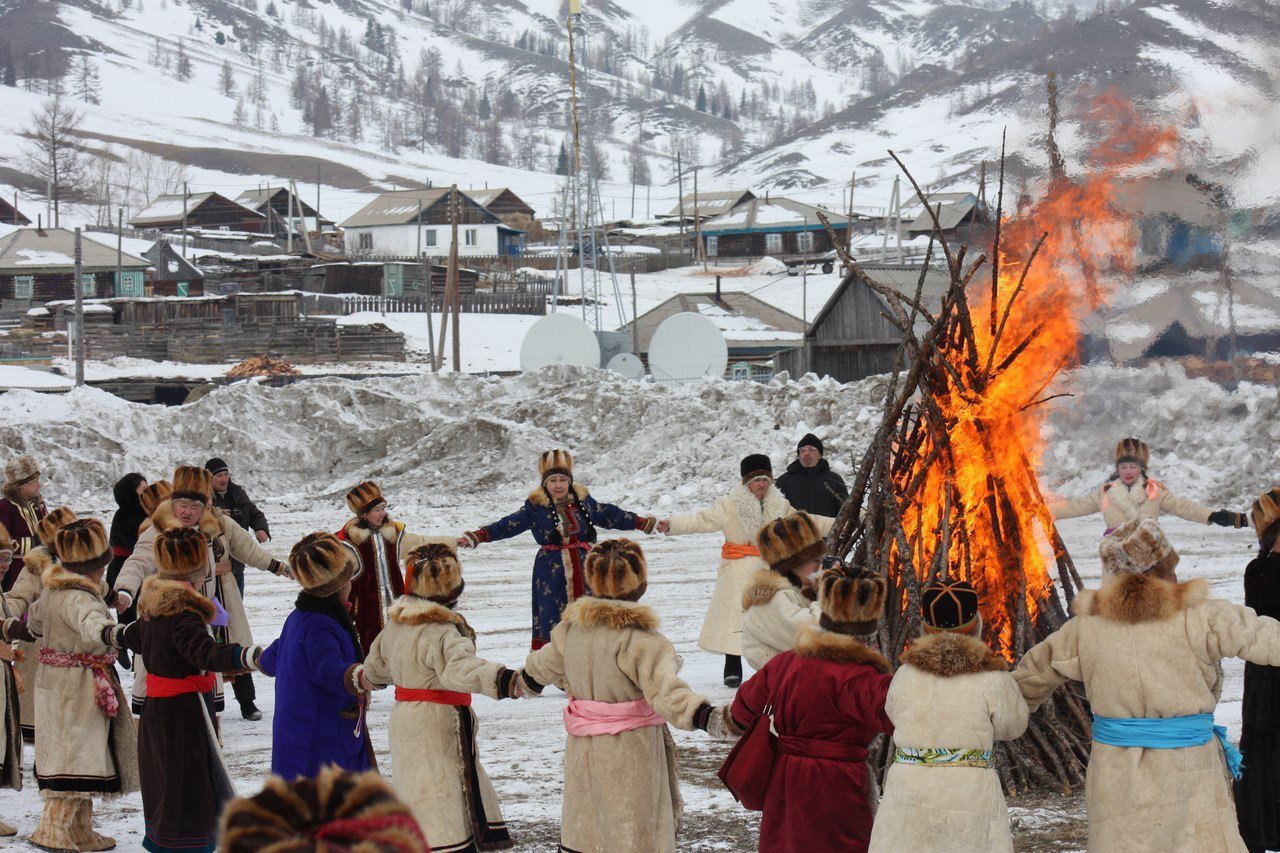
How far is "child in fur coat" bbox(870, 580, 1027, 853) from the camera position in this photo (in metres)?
4.33

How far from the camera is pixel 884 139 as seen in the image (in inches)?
6024

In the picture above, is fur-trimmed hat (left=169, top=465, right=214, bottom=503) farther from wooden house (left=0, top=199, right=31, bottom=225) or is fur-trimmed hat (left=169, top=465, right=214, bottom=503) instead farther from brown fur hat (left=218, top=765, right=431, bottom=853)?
wooden house (left=0, top=199, right=31, bottom=225)

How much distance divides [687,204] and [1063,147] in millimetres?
84897

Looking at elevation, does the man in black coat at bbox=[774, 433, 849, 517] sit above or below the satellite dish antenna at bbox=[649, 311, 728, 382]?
below

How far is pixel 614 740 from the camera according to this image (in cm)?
525

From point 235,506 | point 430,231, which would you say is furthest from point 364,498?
point 430,231

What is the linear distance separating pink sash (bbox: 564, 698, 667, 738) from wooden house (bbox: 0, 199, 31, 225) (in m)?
86.6

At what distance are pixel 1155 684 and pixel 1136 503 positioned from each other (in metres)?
5.40

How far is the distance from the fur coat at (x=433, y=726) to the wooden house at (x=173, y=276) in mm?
51356

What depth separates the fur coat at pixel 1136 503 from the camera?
9.30 meters

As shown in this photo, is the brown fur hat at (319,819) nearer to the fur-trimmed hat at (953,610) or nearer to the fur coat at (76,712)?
the fur-trimmed hat at (953,610)

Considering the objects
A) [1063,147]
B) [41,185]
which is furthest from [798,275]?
[41,185]

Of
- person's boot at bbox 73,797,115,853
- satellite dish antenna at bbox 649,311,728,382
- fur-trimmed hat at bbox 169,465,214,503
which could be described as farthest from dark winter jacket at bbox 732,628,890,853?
satellite dish antenna at bbox 649,311,728,382

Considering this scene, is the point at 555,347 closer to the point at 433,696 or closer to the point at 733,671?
the point at 733,671
